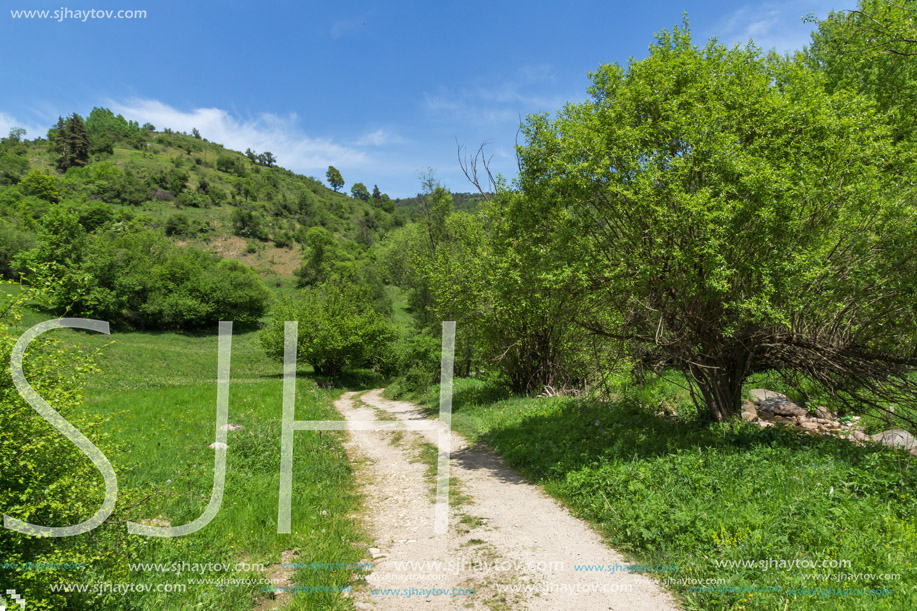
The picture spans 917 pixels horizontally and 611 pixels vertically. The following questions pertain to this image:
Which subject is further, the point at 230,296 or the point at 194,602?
the point at 230,296

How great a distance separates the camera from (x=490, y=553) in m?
5.97

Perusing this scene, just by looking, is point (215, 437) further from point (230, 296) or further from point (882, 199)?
point (230, 296)

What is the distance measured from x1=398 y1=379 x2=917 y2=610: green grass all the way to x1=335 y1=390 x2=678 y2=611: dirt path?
525 mm

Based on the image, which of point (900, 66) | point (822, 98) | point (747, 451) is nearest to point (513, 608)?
point (747, 451)

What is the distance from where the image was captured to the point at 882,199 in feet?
25.9

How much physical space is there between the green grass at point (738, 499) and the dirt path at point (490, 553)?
52 centimetres

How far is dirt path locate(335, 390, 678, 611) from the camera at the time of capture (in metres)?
4.93

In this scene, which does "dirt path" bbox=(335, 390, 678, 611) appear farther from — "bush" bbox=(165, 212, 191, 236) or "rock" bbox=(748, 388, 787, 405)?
"bush" bbox=(165, 212, 191, 236)

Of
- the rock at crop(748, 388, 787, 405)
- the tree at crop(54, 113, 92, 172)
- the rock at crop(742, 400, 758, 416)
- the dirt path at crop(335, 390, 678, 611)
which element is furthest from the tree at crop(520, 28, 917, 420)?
the tree at crop(54, 113, 92, 172)

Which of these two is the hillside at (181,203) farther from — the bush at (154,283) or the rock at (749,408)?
the rock at (749,408)

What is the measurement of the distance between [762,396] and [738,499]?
12.9 meters

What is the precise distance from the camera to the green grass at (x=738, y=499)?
4.63 m

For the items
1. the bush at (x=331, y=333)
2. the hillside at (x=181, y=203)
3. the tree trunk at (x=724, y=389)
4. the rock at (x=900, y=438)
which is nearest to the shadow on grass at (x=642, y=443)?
the tree trunk at (x=724, y=389)

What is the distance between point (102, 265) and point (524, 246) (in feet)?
216
